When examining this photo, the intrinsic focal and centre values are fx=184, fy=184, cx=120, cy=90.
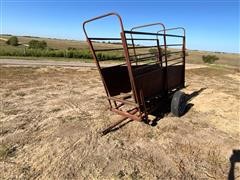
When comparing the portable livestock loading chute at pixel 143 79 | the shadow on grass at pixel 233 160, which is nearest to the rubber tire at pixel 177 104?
the portable livestock loading chute at pixel 143 79

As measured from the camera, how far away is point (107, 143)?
3.24 m

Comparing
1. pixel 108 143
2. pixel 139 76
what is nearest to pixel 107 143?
pixel 108 143

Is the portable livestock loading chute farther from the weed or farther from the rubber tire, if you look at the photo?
the weed

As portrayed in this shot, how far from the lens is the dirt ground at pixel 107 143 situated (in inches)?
99.8

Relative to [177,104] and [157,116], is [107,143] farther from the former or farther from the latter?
[177,104]

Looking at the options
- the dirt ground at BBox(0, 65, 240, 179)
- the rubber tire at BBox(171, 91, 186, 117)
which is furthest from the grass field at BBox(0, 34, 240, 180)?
the rubber tire at BBox(171, 91, 186, 117)

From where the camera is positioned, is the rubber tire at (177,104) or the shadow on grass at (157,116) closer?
the shadow on grass at (157,116)

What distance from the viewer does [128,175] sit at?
2441 mm

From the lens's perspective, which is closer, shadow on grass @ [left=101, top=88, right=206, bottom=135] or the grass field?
the grass field

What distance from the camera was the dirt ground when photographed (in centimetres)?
254

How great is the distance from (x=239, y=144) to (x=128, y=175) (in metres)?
2.12

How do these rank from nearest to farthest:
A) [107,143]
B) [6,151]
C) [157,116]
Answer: [6,151] < [107,143] < [157,116]

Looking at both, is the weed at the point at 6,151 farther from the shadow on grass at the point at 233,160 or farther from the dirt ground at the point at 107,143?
the shadow on grass at the point at 233,160

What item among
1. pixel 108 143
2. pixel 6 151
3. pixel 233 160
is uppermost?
pixel 6 151
